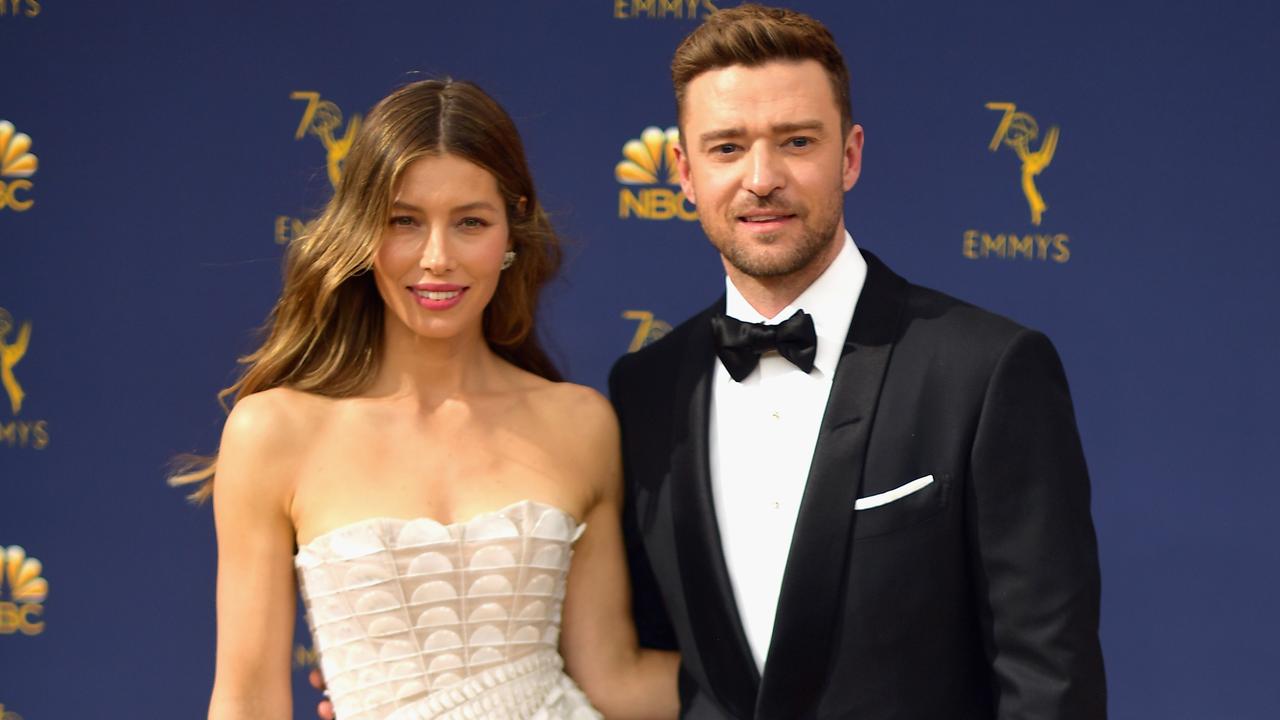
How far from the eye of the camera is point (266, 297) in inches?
134

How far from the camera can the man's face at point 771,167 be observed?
2086 millimetres

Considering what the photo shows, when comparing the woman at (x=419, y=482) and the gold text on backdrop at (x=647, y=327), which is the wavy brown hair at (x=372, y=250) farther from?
the gold text on backdrop at (x=647, y=327)

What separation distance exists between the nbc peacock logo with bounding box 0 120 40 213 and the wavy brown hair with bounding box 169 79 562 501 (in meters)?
1.32

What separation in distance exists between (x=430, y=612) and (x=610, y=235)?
135 cm

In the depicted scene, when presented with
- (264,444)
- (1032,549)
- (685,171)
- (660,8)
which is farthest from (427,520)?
(660,8)

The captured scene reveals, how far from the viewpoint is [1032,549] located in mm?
1934

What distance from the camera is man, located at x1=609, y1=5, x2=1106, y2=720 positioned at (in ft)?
6.40

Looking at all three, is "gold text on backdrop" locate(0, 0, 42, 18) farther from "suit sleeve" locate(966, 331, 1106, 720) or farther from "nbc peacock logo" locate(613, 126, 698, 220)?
"suit sleeve" locate(966, 331, 1106, 720)

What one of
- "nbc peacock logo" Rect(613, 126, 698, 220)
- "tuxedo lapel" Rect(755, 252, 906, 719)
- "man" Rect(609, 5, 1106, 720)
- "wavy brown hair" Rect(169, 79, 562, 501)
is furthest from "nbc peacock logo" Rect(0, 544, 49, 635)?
"tuxedo lapel" Rect(755, 252, 906, 719)

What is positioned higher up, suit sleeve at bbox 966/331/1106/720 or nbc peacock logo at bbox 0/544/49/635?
suit sleeve at bbox 966/331/1106/720

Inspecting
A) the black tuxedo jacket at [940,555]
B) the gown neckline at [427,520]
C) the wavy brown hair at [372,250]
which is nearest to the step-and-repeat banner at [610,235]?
the wavy brown hair at [372,250]

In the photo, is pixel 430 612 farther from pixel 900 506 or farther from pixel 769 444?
pixel 900 506

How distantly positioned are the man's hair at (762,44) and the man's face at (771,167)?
14 millimetres

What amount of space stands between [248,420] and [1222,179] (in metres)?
2.19
